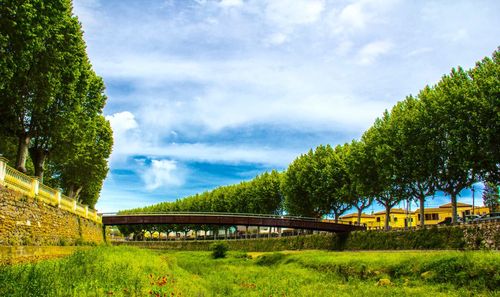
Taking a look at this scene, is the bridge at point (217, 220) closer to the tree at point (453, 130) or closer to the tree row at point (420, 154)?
the tree row at point (420, 154)

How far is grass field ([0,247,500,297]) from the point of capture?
12617mm

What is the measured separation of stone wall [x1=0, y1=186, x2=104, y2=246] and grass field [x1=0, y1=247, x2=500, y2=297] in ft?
11.1

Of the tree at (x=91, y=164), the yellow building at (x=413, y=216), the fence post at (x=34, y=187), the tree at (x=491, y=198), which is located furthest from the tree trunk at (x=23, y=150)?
the tree at (x=491, y=198)

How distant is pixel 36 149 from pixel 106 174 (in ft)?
62.6

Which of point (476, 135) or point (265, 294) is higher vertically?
point (476, 135)

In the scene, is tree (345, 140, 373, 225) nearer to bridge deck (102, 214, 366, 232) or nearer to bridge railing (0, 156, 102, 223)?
bridge deck (102, 214, 366, 232)

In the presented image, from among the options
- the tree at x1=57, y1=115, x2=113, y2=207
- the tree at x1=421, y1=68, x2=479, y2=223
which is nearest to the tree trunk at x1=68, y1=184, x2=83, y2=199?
the tree at x1=57, y1=115, x2=113, y2=207

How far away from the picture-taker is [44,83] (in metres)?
29.8

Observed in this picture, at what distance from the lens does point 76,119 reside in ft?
116

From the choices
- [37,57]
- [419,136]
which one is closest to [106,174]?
[37,57]

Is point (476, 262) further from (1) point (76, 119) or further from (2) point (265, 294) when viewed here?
(1) point (76, 119)

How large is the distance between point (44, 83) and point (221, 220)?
132 ft

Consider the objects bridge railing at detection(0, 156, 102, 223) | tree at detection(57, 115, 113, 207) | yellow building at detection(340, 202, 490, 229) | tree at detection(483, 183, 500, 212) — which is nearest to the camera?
bridge railing at detection(0, 156, 102, 223)

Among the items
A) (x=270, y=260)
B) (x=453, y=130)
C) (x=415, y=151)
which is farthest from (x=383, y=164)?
(x=270, y=260)
